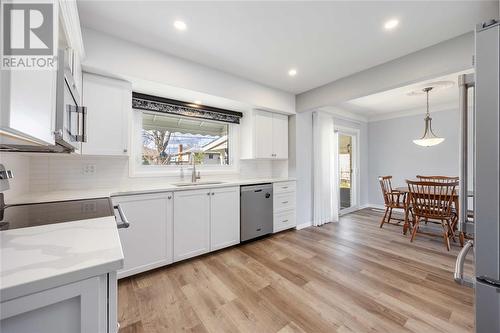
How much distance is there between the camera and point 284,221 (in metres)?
3.54

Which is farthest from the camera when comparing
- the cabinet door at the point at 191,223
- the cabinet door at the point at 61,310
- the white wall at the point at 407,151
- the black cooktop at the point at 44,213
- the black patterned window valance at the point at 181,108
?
the white wall at the point at 407,151

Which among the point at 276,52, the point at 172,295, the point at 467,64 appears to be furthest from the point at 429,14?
the point at 172,295

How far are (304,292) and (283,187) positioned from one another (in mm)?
1824

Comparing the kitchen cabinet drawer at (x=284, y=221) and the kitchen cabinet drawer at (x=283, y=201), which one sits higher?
the kitchen cabinet drawer at (x=283, y=201)

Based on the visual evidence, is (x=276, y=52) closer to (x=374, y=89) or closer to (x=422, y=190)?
(x=374, y=89)

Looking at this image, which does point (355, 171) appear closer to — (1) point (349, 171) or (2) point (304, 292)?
(1) point (349, 171)

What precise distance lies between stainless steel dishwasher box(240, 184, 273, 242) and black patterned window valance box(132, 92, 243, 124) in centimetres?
125

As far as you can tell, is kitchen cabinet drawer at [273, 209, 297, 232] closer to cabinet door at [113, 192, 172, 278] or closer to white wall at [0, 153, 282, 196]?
cabinet door at [113, 192, 172, 278]

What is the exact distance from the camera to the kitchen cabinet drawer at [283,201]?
3420 millimetres

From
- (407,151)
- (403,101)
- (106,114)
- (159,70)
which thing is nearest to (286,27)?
(159,70)

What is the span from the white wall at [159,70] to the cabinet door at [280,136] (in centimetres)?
51

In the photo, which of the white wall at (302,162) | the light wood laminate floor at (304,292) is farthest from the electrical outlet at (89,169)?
the white wall at (302,162)

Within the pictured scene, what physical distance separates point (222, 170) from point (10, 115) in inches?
117

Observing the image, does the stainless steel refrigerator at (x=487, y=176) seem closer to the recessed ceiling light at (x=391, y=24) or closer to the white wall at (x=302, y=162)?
the recessed ceiling light at (x=391, y=24)
